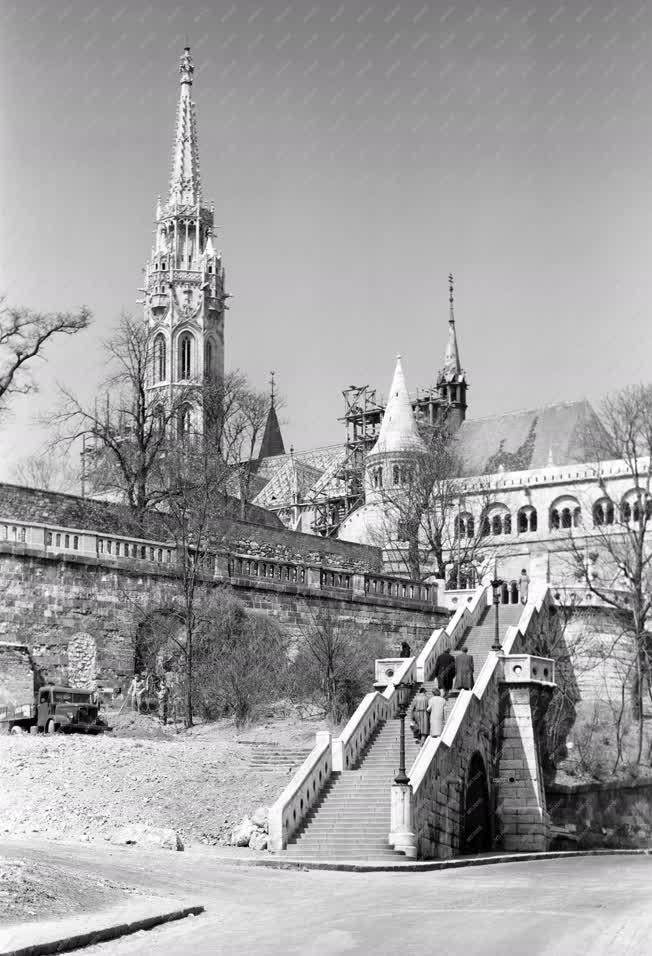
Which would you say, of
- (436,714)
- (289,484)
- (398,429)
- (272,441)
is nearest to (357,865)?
(436,714)

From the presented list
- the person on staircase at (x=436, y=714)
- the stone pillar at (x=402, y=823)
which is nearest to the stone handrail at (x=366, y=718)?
the person on staircase at (x=436, y=714)

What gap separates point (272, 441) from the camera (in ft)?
384

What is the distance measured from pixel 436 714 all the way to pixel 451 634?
7.76 m

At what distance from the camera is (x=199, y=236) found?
102m

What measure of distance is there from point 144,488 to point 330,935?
32.2 metres

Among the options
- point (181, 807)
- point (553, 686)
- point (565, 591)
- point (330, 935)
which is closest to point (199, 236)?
point (565, 591)

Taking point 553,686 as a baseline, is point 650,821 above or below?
below

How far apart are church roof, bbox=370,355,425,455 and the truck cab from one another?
4660 centimetres

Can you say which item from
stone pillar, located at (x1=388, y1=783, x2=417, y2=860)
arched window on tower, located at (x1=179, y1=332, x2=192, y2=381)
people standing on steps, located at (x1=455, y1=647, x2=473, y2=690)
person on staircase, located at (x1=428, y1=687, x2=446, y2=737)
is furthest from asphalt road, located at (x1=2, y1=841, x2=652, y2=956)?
arched window on tower, located at (x1=179, y1=332, x2=192, y2=381)

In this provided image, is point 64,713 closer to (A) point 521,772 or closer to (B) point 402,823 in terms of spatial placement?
(B) point 402,823

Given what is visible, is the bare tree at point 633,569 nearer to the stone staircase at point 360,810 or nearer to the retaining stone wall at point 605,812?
the retaining stone wall at point 605,812

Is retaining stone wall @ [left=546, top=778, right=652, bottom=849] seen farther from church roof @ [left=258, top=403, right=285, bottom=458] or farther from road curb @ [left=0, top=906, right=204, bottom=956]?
church roof @ [left=258, top=403, right=285, bottom=458]

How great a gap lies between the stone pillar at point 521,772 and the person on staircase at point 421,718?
4.89 m

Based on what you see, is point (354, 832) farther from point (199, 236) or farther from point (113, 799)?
point (199, 236)
